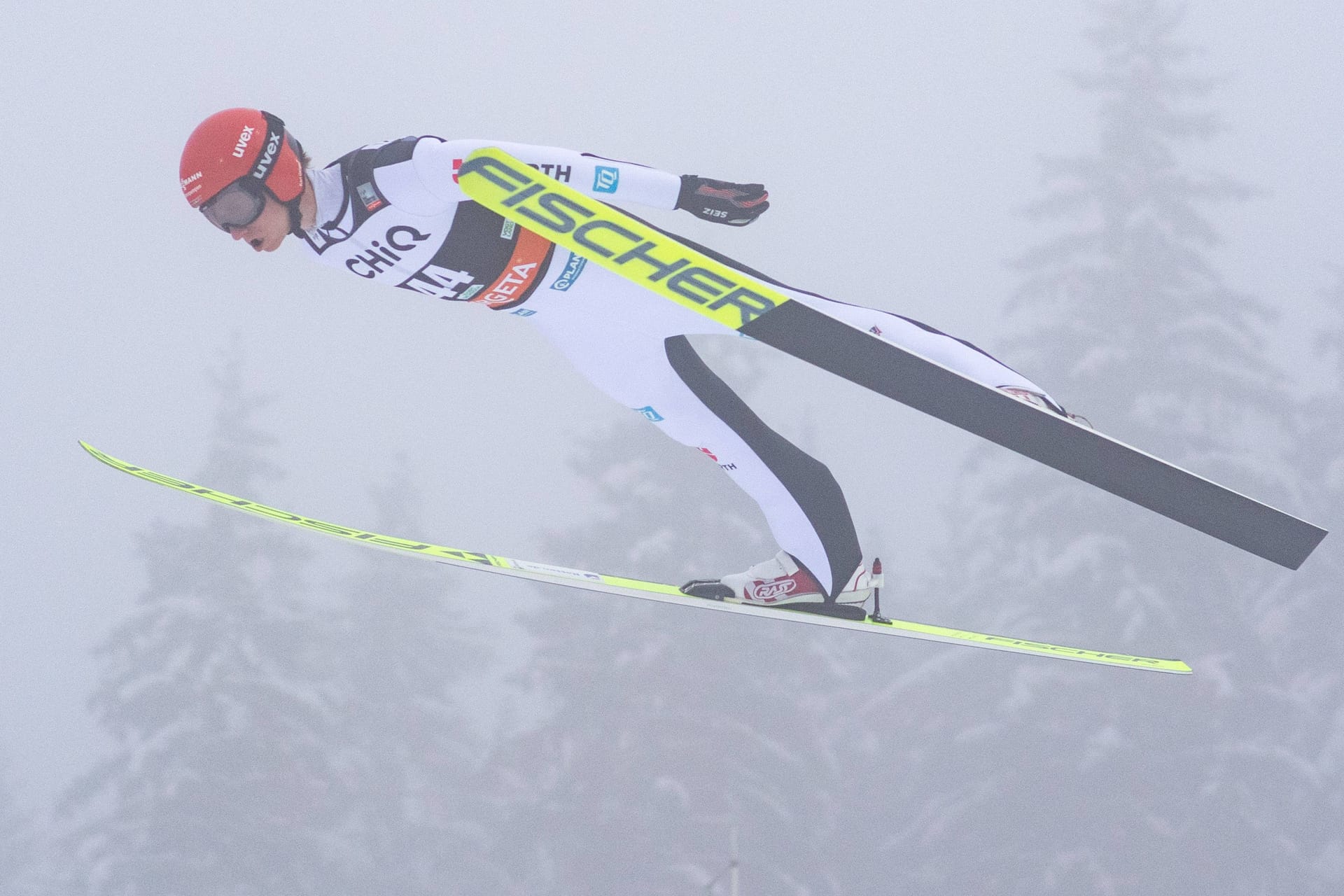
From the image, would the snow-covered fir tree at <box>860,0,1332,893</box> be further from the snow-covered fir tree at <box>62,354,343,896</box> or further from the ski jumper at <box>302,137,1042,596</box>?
the ski jumper at <box>302,137,1042,596</box>

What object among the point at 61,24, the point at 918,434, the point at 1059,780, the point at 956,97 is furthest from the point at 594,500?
the point at 61,24

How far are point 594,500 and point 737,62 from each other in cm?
12497

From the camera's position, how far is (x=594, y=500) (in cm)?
1560

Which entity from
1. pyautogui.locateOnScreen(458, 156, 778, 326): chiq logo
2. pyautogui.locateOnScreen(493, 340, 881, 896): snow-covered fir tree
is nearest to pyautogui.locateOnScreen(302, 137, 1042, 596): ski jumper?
pyautogui.locateOnScreen(458, 156, 778, 326): chiq logo

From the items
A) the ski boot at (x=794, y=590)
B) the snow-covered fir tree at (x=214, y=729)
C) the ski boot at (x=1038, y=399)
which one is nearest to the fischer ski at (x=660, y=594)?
the ski boot at (x=794, y=590)

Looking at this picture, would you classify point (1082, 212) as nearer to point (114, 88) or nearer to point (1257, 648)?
point (1257, 648)

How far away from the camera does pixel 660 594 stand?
12.8ft

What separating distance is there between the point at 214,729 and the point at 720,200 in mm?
12142

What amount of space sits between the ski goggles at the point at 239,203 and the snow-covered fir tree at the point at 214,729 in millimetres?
11572

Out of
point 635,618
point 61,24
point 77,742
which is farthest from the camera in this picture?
point 61,24

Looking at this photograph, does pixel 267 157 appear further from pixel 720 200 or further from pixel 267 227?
pixel 720 200

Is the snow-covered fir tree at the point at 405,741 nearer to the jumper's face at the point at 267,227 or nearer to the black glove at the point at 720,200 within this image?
the jumper's face at the point at 267,227

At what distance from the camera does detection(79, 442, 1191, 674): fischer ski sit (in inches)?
148

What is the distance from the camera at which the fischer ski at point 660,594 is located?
3766mm
